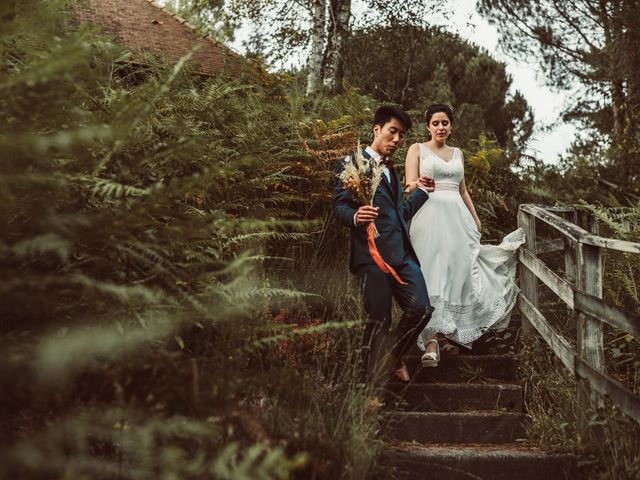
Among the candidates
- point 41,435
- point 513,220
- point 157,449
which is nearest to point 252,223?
point 157,449

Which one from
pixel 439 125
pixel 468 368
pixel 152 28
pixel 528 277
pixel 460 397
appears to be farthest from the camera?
pixel 152 28

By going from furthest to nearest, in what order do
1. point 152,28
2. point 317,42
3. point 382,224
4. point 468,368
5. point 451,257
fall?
point 152,28, point 317,42, point 451,257, point 468,368, point 382,224

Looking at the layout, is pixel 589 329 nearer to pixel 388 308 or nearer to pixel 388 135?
pixel 388 308

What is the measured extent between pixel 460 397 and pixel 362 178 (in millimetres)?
1921

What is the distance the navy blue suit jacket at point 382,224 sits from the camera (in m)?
4.68

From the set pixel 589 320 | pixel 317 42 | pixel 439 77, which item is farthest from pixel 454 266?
pixel 439 77

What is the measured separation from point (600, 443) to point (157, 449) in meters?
2.62

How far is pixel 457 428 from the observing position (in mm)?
4668

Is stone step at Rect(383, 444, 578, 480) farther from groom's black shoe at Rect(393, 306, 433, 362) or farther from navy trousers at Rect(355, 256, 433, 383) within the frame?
groom's black shoe at Rect(393, 306, 433, 362)

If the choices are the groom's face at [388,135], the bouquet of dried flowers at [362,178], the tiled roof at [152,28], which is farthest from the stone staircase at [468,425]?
the tiled roof at [152,28]

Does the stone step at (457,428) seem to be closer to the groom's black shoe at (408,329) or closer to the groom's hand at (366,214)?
the groom's black shoe at (408,329)

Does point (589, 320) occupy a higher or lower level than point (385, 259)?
lower

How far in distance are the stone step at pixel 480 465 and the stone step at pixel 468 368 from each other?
1555mm

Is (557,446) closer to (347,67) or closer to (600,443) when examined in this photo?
(600,443)
